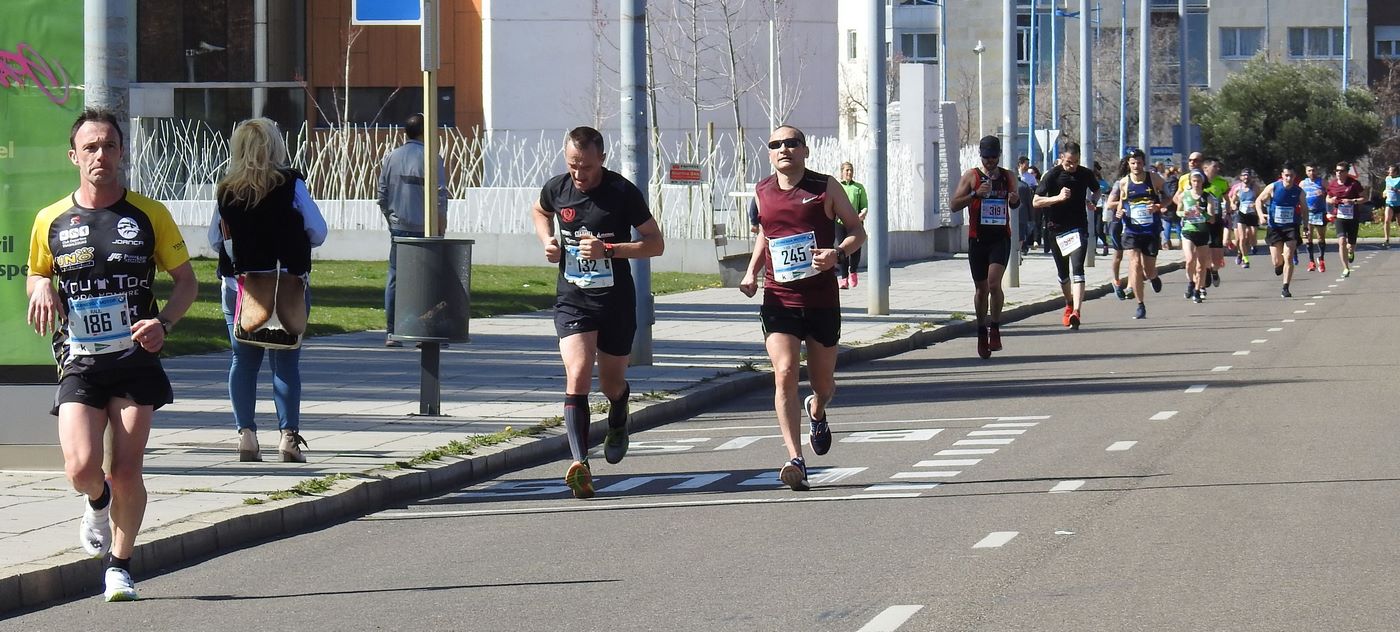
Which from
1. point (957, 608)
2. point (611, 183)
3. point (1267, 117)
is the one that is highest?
point (1267, 117)

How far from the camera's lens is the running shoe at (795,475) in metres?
10.2

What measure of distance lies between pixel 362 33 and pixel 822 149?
18.8 meters

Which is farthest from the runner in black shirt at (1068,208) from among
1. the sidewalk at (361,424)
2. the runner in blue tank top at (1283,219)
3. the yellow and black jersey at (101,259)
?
the yellow and black jersey at (101,259)

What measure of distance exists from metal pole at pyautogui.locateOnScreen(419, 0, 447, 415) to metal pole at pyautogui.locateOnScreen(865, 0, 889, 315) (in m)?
9.84

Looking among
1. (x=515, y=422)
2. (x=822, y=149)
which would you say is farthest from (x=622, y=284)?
(x=822, y=149)

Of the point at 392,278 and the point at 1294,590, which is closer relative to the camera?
the point at 1294,590

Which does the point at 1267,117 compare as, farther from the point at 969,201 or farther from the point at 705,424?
the point at 705,424

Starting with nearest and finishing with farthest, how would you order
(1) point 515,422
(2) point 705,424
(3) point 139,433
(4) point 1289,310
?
1. (3) point 139,433
2. (1) point 515,422
3. (2) point 705,424
4. (4) point 1289,310

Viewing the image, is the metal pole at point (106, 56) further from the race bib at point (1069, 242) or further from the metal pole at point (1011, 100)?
the metal pole at point (1011, 100)

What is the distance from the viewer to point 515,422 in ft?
42.6

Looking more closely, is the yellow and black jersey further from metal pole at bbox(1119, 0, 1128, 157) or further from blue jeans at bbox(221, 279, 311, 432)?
metal pole at bbox(1119, 0, 1128, 157)

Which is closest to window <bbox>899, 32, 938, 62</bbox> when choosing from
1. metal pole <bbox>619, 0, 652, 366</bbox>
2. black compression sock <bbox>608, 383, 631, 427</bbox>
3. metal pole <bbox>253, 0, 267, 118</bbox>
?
metal pole <bbox>253, 0, 267, 118</bbox>

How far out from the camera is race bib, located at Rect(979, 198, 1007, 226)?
18.3 metres

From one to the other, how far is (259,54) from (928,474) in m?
44.1
